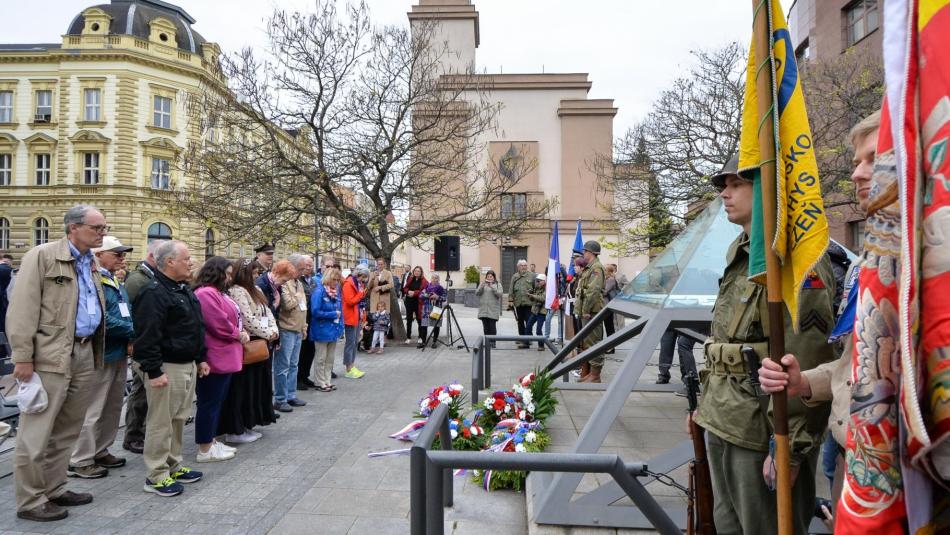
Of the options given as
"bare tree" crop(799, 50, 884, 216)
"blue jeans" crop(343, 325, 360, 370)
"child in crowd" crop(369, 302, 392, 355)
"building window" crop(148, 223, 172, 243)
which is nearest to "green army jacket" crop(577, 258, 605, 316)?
"blue jeans" crop(343, 325, 360, 370)

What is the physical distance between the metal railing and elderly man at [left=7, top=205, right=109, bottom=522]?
3.03m

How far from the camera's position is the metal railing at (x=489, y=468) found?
2.20 meters

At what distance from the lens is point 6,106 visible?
4122 cm

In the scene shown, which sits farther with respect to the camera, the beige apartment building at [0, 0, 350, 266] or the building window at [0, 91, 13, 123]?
the building window at [0, 91, 13, 123]

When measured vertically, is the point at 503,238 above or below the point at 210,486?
above

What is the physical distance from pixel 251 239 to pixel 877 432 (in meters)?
13.2

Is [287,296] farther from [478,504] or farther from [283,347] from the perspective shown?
[478,504]

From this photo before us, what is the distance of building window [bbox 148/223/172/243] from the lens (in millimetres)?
39812

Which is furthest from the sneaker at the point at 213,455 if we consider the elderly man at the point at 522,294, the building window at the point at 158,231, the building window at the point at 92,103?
the building window at the point at 92,103

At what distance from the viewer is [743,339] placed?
7.25 feet

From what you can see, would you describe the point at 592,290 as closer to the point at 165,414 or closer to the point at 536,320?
the point at 536,320

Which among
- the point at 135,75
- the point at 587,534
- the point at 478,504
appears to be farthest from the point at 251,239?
the point at 135,75

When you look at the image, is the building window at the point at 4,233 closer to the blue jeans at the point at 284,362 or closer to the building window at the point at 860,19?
the blue jeans at the point at 284,362

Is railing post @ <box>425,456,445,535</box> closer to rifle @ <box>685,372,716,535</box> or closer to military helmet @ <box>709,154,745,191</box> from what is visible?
rifle @ <box>685,372,716,535</box>
